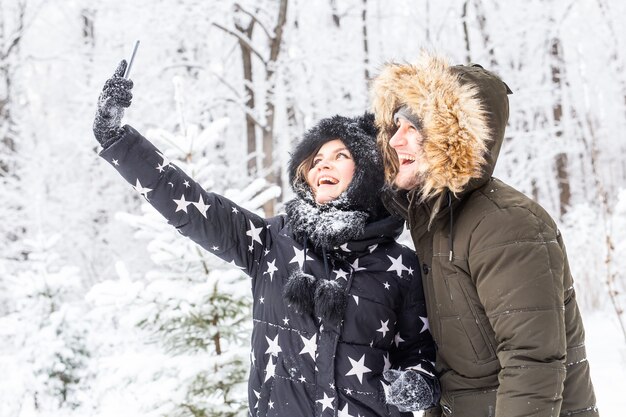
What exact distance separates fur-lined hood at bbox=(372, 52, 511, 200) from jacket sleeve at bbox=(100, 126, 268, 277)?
0.80 meters

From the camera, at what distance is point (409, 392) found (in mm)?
2051

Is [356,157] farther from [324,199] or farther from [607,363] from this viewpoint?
[607,363]

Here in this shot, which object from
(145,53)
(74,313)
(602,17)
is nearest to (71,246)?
(145,53)

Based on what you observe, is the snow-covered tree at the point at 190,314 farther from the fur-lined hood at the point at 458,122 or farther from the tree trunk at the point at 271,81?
the tree trunk at the point at 271,81

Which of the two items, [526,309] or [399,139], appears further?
[399,139]

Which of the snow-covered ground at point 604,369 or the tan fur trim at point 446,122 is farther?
the snow-covered ground at point 604,369

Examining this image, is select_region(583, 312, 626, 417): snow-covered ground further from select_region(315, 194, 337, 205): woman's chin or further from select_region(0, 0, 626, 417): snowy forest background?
select_region(315, 194, 337, 205): woman's chin

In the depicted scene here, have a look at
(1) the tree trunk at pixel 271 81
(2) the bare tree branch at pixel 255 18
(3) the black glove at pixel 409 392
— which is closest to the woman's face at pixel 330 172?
(3) the black glove at pixel 409 392

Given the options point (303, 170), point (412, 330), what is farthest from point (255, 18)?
point (412, 330)

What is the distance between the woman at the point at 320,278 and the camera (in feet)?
7.01

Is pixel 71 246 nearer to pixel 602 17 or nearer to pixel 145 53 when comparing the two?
pixel 145 53

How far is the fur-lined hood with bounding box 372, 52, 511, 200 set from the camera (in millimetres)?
1876

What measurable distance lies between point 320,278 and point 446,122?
31.6 inches

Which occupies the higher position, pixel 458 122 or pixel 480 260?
pixel 458 122
